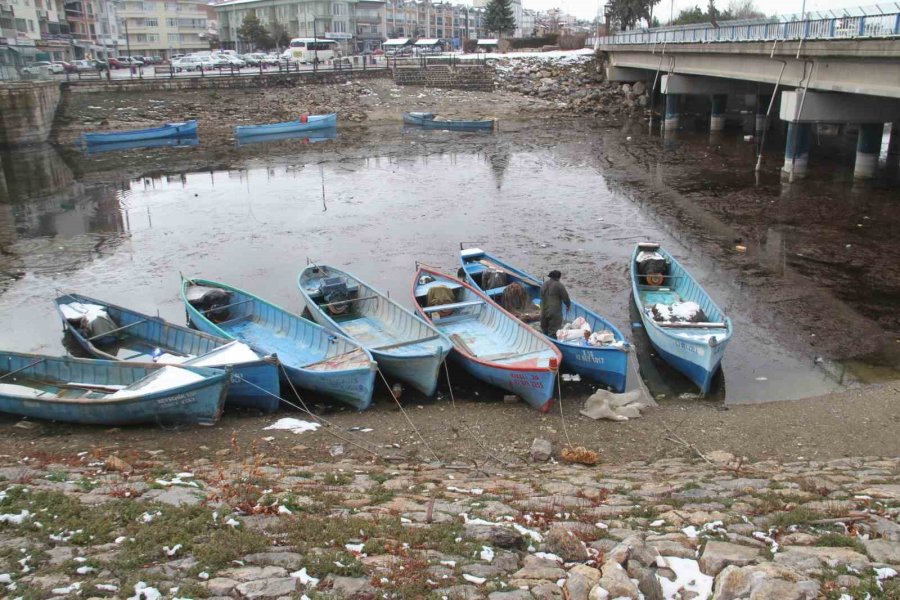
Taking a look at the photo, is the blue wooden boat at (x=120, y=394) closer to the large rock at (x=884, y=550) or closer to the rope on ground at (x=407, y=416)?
the rope on ground at (x=407, y=416)

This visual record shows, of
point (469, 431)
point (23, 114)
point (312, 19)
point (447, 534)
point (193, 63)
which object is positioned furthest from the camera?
point (312, 19)

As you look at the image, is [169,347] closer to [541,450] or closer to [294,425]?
[294,425]

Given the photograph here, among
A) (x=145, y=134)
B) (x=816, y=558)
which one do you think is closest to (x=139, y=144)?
(x=145, y=134)

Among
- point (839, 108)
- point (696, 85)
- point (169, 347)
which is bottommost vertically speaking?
point (169, 347)

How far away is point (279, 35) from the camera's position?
98312 millimetres

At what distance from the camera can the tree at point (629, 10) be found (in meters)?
75.5

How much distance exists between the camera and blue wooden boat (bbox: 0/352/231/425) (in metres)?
11.0

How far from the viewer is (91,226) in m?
25.4

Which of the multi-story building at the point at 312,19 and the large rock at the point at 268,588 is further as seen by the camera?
the multi-story building at the point at 312,19

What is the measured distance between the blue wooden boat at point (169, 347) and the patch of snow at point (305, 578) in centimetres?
617

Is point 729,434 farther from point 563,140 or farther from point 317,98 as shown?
point 317,98

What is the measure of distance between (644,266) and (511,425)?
7022 mm

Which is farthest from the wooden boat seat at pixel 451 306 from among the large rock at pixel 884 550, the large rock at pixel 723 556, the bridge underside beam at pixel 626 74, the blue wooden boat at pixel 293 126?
the bridge underside beam at pixel 626 74

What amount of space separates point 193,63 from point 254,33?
3571 cm
